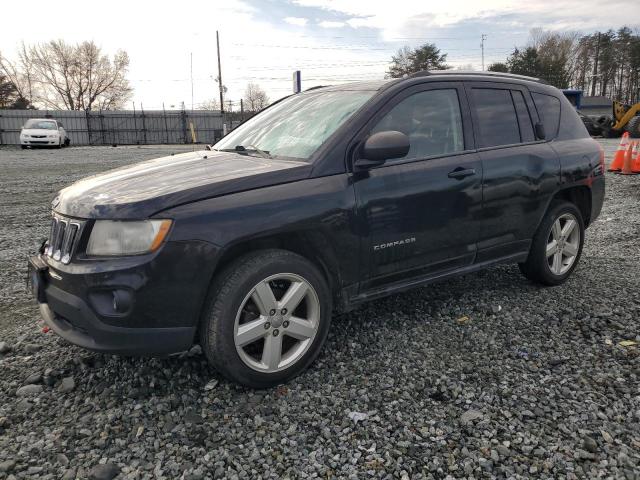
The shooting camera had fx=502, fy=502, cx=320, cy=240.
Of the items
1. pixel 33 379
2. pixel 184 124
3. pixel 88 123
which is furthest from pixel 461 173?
pixel 88 123

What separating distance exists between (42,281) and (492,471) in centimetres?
245

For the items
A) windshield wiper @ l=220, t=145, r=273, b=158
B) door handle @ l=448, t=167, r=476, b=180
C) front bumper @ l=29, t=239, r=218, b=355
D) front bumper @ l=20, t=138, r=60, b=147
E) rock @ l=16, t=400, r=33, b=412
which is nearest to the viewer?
front bumper @ l=29, t=239, r=218, b=355

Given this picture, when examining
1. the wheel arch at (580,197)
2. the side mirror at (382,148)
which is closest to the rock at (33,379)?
the side mirror at (382,148)

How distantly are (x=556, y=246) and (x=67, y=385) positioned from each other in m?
3.88

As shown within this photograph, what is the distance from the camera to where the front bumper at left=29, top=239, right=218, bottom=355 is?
2398 mm

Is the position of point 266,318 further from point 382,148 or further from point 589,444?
point 589,444

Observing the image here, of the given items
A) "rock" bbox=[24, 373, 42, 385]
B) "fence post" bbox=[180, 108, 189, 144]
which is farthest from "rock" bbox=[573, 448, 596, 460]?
"fence post" bbox=[180, 108, 189, 144]

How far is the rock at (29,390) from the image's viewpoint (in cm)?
276

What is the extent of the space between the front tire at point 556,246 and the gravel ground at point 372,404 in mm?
363

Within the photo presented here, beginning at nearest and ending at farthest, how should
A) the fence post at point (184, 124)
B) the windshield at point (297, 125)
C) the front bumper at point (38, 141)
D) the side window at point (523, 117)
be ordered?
the windshield at point (297, 125), the side window at point (523, 117), the front bumper at point (38, 141), the fence post at point (184, 124)

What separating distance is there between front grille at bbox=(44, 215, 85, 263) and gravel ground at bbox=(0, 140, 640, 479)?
0.76 m

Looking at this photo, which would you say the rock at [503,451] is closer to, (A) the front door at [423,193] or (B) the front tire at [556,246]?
(A) the front door at [423,193]

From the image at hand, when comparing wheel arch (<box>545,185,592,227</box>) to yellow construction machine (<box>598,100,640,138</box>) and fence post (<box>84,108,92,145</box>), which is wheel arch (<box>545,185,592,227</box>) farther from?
fence post (<box>84,108,92,145</box>)

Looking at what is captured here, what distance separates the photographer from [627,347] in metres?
3.28
